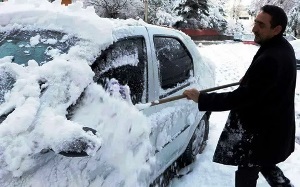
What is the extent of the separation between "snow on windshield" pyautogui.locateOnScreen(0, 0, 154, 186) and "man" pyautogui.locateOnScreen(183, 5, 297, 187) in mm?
646

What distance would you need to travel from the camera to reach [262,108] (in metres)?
2.80

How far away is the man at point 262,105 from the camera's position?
269 cm

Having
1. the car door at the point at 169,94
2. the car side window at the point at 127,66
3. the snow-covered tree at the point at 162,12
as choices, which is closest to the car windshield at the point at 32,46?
the car side window at the point at 127,66

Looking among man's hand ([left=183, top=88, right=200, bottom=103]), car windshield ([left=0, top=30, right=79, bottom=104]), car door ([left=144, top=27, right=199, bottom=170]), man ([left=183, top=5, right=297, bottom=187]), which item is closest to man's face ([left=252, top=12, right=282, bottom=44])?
man ([left=183, top=5, right=297, bottom=187])

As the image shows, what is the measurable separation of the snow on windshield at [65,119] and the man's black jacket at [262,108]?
2.13ft

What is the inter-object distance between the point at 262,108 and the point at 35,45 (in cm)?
162

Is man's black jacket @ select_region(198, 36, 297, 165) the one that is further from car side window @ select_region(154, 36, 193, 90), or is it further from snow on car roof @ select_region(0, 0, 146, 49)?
snow on car roof @ select_region(0, 0, 146, 49)

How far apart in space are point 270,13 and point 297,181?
2069mm

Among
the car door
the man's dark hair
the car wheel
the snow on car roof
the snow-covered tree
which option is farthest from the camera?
the snow-covered tree

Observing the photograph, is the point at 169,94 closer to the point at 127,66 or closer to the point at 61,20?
the point at 127,66

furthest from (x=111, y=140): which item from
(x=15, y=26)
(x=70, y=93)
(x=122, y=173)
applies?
(x=15, y=26)

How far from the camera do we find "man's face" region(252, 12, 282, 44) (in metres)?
2.83

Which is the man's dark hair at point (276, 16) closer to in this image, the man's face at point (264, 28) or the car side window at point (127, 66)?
the man's face at point (264, 28)

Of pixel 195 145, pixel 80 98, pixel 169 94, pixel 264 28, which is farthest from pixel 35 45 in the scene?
pixel 195 145
